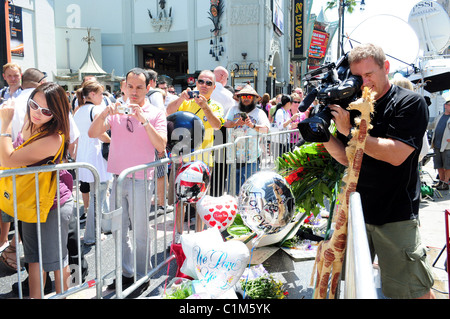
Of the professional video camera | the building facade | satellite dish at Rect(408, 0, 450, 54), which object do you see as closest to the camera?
the professional video camera

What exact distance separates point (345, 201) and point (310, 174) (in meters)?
1.09

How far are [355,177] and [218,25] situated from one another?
27180 mm

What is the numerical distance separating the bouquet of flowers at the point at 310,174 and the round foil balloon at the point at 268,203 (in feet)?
0.61

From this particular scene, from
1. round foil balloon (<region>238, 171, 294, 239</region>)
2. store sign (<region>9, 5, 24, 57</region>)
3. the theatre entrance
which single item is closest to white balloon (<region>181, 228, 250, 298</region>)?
round foil balloon (<region>238, 171, 294, 239</region>)

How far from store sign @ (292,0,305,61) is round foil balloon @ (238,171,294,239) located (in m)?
34.2

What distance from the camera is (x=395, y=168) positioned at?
2.23 m

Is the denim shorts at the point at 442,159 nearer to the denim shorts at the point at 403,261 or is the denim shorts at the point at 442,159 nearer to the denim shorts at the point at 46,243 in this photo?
the denim shorts at the point at 403,261

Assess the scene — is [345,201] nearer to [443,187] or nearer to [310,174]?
[310,174]

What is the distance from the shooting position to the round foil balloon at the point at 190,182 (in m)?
3.36

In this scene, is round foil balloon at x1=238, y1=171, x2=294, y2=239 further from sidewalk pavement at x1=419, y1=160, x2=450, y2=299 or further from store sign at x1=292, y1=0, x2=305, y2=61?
store sign at x1=292, y1=0, x2=305, y2=61

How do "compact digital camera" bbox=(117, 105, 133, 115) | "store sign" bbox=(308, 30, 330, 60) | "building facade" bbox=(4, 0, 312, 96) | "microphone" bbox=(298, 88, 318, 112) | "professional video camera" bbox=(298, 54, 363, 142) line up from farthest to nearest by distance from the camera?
"store sign" bbox=(308, 30, 330, 60) → "building facade" bbox=(4, 0, 312, 96) → "compact digital camera" bbox=(117, 105, 133, 115) → "microphone" bbox=(298, 88, 318, 112) → "professional video camera" bbox=(298, 54, 363, 142)

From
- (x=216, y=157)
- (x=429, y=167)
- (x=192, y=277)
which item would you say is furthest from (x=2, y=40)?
(x=429, y=167)

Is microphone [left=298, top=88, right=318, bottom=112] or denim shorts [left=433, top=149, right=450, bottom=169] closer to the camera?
microphone [left=298, top=88, right=318, bottom=112]

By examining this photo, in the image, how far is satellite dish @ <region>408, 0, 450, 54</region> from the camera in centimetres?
1337
